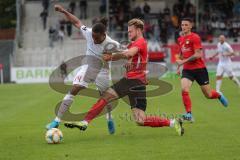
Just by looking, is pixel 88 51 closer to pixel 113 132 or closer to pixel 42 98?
pixel 113 132

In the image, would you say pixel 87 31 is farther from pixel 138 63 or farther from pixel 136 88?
pixel 136 88

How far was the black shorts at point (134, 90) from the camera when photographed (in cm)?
1263

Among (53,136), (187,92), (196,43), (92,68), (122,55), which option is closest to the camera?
(122,55)

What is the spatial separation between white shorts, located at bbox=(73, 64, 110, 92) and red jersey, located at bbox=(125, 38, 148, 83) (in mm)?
567

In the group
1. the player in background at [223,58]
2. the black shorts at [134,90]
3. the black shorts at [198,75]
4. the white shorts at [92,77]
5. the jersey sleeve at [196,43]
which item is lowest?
the player in background at [223,58]

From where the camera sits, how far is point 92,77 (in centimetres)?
1273

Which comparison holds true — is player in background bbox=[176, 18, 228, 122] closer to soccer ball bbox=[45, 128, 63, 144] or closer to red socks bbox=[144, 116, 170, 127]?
red socks bbox=[144, 116, 170, 127]

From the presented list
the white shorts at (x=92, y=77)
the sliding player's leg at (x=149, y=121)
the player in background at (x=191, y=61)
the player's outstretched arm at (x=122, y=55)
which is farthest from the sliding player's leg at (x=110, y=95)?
the player in background at (x=191, y=61)

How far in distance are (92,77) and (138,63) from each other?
1.00m

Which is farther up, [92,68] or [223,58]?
[92,68]

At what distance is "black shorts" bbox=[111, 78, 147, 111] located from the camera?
1263 cm

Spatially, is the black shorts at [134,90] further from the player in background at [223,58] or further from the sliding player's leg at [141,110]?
the player in background at [223,58]

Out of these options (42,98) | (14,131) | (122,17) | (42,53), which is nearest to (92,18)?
(122,17)

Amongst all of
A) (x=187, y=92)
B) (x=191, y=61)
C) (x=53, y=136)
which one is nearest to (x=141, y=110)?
(x=53, y=136)
